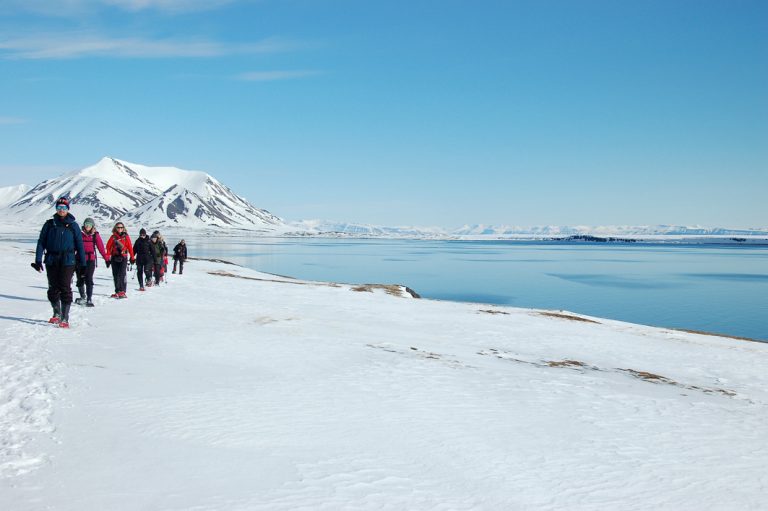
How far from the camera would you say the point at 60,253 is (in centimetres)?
Answer: 1246

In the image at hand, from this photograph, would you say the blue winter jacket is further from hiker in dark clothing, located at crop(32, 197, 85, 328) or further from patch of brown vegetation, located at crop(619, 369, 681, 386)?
patch of brown vegetation, located at crop(619, 369, 681, 386)

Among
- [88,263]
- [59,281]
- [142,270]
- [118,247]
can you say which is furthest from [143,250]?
[59,281]

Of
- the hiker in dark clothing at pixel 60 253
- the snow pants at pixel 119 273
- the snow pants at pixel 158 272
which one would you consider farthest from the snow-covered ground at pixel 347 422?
the snow pants at pixel 158 272

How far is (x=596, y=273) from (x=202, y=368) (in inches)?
2730

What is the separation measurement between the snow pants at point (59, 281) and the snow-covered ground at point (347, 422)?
28.4 inches

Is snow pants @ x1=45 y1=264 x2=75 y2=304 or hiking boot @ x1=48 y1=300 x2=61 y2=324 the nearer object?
snow pants @ x1=45 y1=264 x2=75 y2=304

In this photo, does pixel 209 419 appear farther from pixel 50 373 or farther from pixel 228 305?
pixel 228 305

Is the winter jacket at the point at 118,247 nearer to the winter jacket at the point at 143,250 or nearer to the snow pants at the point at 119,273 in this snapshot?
the snow pants at the point at 119,273

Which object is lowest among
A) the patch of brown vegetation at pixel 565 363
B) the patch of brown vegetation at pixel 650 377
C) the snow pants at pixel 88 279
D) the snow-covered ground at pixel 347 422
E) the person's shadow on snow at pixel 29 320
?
the patch of brown vegetation at pixel 650 377

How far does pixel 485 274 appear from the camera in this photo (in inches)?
2682

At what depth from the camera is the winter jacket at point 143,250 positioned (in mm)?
21556

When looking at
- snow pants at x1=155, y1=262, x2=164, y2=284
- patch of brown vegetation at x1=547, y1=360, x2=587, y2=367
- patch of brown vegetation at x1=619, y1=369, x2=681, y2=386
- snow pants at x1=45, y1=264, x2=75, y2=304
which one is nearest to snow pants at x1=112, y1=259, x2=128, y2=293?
snow pants at x1=155, y1=262, x2=164, y2=284

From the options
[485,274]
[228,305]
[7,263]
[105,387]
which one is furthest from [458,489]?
[485,274]

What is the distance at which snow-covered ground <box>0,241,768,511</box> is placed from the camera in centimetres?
543
